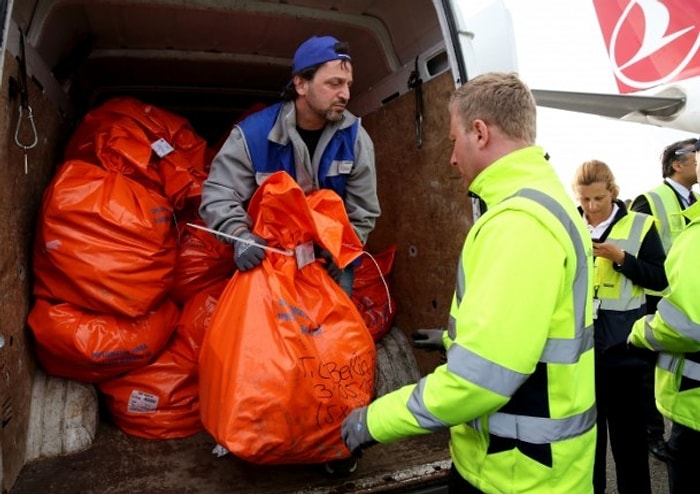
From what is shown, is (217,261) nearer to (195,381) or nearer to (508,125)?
(195,381)

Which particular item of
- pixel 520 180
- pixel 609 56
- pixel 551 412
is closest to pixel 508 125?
pixel 520 180

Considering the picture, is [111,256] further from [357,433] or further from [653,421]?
[653,421]

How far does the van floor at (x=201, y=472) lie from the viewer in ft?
5.83

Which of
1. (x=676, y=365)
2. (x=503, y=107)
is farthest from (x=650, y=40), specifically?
(x=503, y=107)

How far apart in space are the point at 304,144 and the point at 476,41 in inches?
31.7

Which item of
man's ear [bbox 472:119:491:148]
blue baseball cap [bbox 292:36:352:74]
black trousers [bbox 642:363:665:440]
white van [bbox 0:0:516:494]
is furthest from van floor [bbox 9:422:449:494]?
black trousers [bbox 642:363:665:440]

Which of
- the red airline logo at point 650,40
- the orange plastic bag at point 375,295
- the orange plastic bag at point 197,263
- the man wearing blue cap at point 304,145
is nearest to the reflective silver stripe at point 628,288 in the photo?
the orange plastic bag at point 375,295

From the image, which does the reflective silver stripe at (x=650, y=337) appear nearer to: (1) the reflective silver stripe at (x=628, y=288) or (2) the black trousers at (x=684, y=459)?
(2) the black trousers at (x=684, y=459)

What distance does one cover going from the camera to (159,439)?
221cm

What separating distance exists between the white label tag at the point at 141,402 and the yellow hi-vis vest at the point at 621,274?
6.75ft

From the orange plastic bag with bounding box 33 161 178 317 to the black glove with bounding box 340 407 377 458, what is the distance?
1276 mm

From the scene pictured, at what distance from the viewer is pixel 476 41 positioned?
210 centimetres

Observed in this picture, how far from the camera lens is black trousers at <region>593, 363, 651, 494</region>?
7.91 feet

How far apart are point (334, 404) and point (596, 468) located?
152cm
